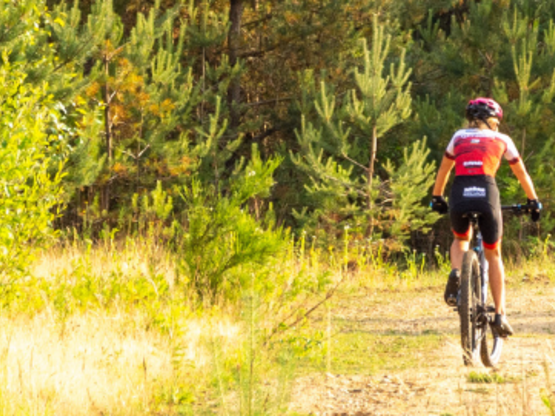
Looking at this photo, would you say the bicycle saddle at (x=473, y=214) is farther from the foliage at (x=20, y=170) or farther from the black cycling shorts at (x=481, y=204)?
the foliage at (x=20, y=170)

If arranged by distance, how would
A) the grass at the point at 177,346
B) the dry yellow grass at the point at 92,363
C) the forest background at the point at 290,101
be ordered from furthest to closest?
the forest background at the point at 290,101, the dry yellow grass at the point at 92,363, the grass at the point at 177,346

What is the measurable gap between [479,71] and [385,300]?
10344 mm

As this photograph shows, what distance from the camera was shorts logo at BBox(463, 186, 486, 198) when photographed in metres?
6.20

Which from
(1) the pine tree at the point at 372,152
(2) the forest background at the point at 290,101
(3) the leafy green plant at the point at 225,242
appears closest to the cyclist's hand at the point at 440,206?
(3) the leafy green plant at the point at 225,242

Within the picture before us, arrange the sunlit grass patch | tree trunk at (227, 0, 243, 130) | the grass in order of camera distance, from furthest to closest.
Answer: tree trunk at (227, 0, 243, 130), the sunlit grass patch, the grass

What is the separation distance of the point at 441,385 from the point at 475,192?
148cm

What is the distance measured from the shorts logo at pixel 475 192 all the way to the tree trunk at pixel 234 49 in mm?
12985

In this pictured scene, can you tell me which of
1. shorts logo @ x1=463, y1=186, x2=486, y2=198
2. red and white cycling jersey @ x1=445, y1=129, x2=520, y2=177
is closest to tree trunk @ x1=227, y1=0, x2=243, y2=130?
red and white cycling jersey @ x1=445, y1=129, x2=520, y2=177

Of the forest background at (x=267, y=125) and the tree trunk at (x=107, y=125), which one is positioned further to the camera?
the tree trunk at (x=107, y=125)

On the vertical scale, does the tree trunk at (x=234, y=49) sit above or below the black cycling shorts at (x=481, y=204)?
above

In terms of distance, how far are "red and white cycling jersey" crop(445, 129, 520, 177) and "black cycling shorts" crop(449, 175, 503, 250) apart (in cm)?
7

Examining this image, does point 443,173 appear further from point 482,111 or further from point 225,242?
point 225,242

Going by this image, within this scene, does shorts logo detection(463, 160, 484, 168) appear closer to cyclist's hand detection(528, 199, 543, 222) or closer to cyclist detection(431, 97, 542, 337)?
cyclist detection(431, 97, 542, 337)

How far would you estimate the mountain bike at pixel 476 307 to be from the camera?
19.9 feet
